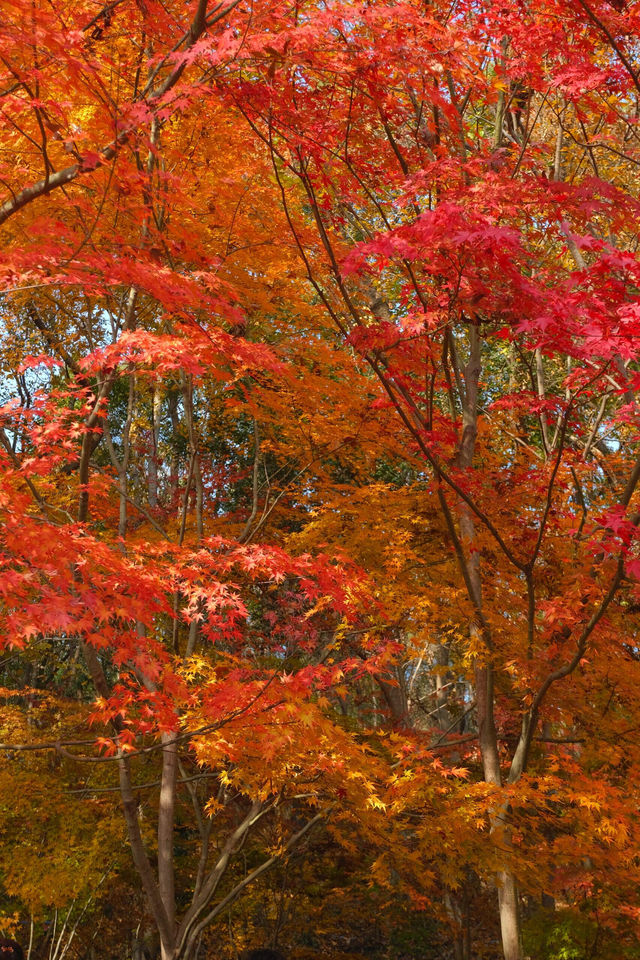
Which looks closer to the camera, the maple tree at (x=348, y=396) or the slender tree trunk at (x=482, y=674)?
the maple tree at (x=348, y=396)

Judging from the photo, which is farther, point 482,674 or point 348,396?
point 348,396

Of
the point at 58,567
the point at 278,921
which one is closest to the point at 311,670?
the point at 58,567

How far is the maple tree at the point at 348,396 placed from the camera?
157 inches

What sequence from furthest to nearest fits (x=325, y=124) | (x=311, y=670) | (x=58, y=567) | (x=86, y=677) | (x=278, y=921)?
(x=86, y=677)
(x=278, y=921)
(x=325, y=124)
(x=311, y=670)
(x=58, y=567)

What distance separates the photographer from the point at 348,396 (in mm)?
7090

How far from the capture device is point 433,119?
5.77 metres

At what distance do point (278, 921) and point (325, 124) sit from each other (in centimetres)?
781

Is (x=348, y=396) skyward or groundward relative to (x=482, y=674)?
skyward

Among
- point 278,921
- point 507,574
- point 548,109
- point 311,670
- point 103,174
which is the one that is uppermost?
point 548,109

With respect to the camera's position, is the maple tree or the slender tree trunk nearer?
the maple tree

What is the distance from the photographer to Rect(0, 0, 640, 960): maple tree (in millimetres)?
3982

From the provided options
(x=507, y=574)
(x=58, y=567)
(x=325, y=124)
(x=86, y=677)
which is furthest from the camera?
(x=86, y=677)

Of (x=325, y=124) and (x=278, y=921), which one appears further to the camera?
(x=278, y=921)

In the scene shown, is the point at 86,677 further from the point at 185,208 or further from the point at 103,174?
the point at 103,174
